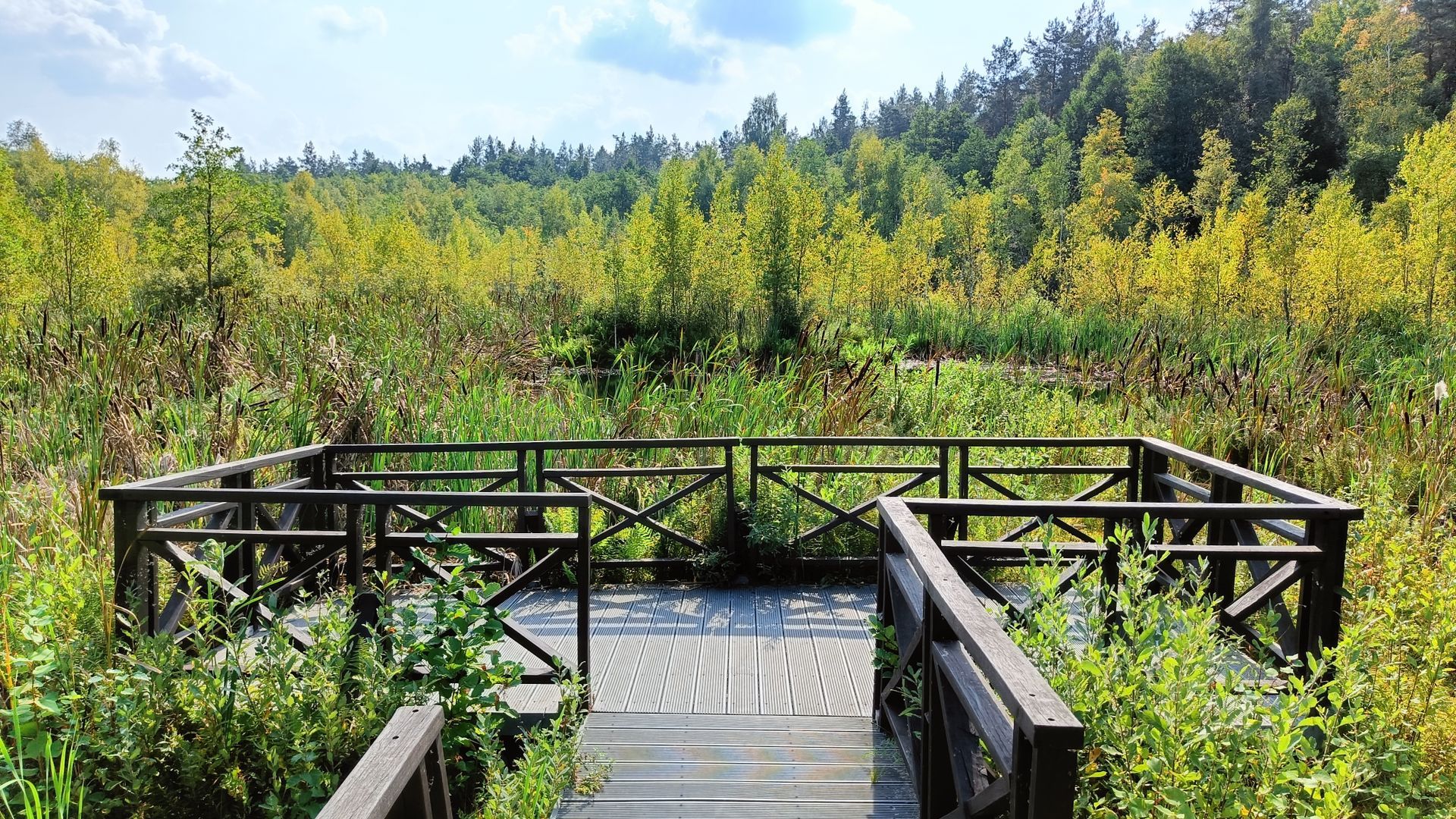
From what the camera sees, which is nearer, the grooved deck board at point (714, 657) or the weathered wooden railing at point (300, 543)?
the weathered wooden railing at point (300, 543)

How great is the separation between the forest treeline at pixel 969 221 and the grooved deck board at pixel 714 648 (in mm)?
9232

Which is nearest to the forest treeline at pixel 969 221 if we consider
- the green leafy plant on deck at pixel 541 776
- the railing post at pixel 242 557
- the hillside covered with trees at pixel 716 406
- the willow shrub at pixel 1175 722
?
the hillside covered with trees at pixel 716 406

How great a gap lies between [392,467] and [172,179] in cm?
960

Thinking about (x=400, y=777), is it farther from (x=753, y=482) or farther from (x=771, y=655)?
(x=753, y=482)

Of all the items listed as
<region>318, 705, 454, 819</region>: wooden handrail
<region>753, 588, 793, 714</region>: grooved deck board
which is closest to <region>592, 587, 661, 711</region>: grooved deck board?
<region>753, 588, 793, 714</region>: grooved deck board

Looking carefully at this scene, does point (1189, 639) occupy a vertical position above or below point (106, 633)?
above

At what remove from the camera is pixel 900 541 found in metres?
2.72

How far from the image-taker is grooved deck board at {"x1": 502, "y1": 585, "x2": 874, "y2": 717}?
3.63 m

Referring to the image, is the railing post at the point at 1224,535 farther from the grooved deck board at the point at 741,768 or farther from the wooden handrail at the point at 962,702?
the grooved deck board at the point at 741,768

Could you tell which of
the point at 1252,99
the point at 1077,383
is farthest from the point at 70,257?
the point at 1252,99

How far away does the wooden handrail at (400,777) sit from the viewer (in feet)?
3.58

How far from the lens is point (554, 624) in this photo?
4621 mm

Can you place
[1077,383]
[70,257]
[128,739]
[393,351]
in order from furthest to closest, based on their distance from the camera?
[70,257] → [1077,383] → [393,351] → [128,739]

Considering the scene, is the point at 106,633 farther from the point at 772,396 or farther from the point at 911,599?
the point at 772,396
